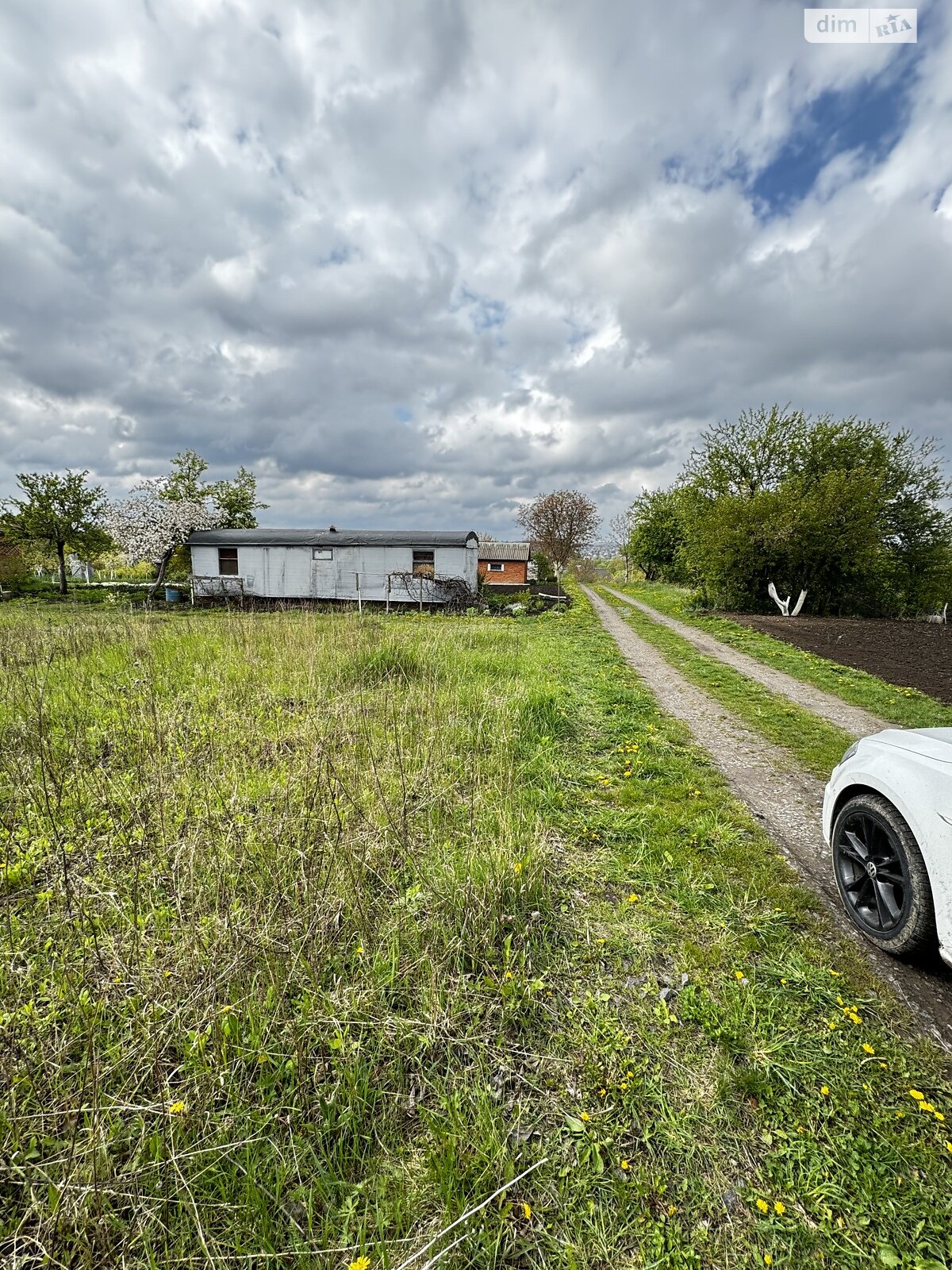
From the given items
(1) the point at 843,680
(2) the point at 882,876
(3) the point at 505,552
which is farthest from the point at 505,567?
(2) the point at 882,876

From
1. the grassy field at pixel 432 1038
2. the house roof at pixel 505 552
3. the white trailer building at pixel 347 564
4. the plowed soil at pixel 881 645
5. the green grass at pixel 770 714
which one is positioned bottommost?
the grassy field at pixel 432 1038

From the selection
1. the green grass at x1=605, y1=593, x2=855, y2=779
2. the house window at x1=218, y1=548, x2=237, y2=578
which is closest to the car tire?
the green grass at x1=605, y1=593, x2=855, y2=779

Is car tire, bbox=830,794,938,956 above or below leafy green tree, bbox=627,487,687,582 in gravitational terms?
below

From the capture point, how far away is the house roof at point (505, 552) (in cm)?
3700

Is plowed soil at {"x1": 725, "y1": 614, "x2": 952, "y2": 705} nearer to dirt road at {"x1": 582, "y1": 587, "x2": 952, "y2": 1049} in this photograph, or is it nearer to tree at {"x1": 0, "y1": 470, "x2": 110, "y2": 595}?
dirt road at {"x1": 582, "y1": 587, "x2": 952, "y2": 1049}

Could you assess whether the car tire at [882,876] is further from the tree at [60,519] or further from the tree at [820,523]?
the tree at [60,519]

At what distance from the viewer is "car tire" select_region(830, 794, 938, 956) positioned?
245cm

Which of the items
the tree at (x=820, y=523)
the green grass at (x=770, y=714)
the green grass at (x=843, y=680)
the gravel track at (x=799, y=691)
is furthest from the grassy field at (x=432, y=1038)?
the tree at (x=820, y=523)

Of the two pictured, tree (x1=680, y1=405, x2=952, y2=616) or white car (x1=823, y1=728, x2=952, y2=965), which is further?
tree (x1=680, y1=405, x2=952, y2=616)

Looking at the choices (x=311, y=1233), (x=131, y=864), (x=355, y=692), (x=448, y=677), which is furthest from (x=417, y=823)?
(x=448, y=677)

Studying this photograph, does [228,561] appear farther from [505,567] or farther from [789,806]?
[789,806]

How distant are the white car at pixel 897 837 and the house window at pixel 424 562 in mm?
21295

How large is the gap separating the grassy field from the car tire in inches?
10.8

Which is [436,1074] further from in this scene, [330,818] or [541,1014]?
[330,818]
